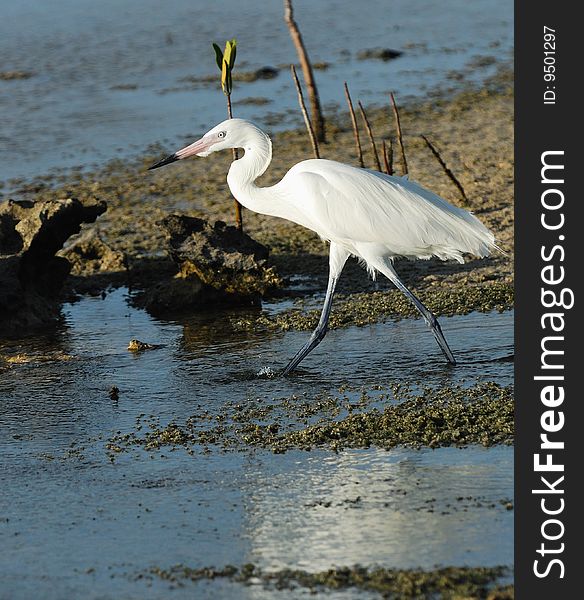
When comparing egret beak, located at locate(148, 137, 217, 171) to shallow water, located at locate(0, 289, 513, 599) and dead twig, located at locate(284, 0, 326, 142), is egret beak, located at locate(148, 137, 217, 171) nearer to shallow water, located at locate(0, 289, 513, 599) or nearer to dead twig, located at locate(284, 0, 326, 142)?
shallow water, located at locate(0, 289, 513, 599)

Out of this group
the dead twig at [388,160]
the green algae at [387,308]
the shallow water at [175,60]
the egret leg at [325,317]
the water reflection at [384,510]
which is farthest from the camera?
the shallow water at [175,60]

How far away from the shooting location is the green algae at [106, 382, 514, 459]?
6395mm

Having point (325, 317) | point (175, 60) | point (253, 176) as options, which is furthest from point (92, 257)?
point (175, 60)

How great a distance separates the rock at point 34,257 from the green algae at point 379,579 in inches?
176

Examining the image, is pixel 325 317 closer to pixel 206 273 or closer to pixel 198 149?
pixel 198 149

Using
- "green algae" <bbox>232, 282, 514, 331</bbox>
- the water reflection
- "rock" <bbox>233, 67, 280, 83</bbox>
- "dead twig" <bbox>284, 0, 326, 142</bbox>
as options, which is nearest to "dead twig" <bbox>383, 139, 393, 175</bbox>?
"green algae" <bbox>232, 282, 514, 331</bbox>

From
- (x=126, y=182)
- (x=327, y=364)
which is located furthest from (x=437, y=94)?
(x=327, y=364)

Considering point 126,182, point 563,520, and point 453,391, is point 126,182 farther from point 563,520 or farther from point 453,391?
point 563,520

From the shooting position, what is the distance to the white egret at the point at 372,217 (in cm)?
793

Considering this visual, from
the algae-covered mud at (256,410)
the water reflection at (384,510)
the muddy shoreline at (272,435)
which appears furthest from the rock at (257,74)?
the water reflection at (384,510)

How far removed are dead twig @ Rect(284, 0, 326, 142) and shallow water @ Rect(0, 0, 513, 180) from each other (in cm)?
110

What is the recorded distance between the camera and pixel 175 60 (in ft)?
70.9

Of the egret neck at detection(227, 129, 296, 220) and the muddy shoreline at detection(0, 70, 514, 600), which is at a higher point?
the egret neck at detection(227, 129, 296, 220)

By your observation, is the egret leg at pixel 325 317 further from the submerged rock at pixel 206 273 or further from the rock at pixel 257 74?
the rock at pixel 257 74
